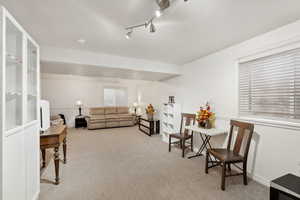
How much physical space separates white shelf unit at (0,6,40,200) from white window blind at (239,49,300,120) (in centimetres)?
329

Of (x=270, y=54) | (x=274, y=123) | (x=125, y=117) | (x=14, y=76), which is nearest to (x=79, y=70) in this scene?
(x=14, y=76)

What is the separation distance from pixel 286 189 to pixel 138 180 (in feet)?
6.12

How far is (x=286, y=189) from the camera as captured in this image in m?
1.40

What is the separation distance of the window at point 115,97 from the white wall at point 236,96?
16.8ft

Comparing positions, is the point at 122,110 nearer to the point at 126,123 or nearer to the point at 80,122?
the point at 126,123

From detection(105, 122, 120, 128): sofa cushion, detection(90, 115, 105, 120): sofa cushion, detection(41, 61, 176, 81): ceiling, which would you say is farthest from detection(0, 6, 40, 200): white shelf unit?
detection(105, 122, 120, 128): sofa cushion

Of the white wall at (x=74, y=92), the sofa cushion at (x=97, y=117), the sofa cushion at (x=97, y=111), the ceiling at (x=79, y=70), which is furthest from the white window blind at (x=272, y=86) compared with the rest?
the sofa cushion at (x=97, y=111)

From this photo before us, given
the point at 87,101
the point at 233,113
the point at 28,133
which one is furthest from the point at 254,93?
the point at 87,101

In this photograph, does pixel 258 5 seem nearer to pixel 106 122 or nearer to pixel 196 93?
pixel 196 93

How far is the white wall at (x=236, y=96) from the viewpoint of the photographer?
1.93 m

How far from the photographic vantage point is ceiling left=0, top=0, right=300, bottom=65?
5.05 feet

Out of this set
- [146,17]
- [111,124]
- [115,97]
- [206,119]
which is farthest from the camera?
[115,97]

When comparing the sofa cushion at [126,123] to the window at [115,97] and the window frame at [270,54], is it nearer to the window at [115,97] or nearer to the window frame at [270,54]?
the window at [115,97]

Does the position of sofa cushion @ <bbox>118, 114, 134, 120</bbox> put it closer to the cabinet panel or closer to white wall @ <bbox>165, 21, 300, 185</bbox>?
white wall @ <bbox>165, 21, 300, 185</bbox>
